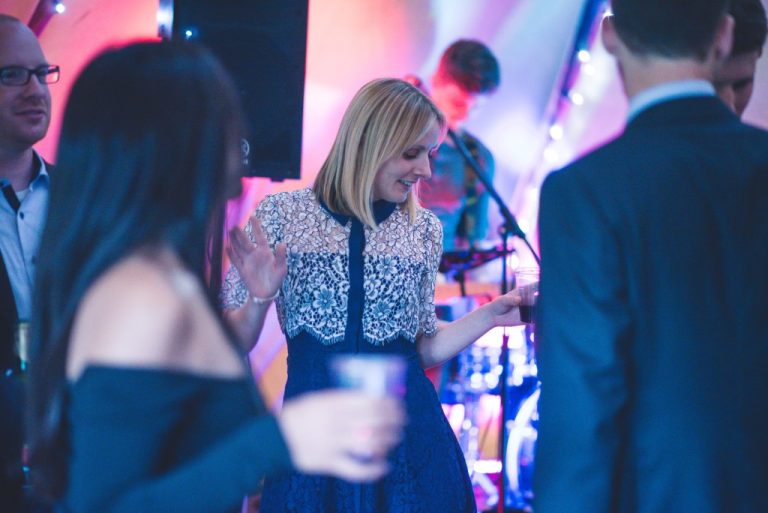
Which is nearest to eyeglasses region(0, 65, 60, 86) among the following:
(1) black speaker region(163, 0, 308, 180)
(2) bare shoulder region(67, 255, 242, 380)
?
(1) black speaker region(163, 0, 308, 180)

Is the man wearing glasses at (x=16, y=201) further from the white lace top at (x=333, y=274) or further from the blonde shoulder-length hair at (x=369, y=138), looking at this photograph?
the blonde shoulder-length hair at (x=369, y=138)

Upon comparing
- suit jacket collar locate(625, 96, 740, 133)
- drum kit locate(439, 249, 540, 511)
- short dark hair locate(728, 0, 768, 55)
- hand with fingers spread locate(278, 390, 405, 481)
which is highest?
short dark hair locate(728, 0, 768, 55)

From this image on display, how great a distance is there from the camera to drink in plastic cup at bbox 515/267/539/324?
7.27 feet

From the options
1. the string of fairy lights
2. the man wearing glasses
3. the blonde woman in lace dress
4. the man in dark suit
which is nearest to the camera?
the man in dark suit

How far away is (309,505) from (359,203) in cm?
79

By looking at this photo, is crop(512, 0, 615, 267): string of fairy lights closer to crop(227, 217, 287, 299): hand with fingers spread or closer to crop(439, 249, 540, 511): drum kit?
crop(439, 249, 540, 511): drum kit

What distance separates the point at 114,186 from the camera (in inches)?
41.2

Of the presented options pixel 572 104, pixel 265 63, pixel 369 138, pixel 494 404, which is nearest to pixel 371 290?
pixel 369 138

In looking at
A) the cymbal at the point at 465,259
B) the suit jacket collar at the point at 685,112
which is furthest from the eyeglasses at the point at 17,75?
the cymbal at the point at 465,259

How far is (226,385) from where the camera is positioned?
3.58 feet

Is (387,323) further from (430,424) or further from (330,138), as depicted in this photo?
(330,138)

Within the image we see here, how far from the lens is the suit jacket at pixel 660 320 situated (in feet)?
4.42

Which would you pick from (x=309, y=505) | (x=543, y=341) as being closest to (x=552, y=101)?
(x=309, y=505)

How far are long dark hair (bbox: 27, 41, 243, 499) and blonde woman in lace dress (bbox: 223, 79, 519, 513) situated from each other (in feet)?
3.37
